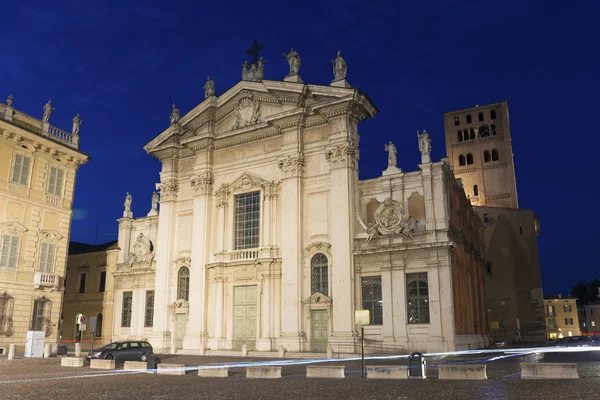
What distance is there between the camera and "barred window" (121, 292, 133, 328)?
36.7 m

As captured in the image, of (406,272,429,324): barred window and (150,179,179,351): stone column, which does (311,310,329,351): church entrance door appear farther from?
(150,179,179,351): stone column

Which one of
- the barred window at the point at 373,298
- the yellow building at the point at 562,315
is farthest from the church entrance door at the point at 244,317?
the yellow building at the point at 562,315

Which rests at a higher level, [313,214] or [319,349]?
[313,214]

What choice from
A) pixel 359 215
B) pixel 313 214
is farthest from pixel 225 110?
pixel 359 215

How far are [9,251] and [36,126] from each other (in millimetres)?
8028

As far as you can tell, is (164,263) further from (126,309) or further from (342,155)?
(342,155)

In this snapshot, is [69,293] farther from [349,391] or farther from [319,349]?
[349,391]

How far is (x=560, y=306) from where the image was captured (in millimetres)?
97250

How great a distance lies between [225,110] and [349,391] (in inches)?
1021

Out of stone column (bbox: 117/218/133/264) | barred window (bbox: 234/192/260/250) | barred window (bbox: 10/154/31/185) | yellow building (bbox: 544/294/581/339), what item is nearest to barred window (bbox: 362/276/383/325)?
barred window (bbox: 234/192/260/250)

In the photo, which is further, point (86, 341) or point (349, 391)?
point (86, 341)

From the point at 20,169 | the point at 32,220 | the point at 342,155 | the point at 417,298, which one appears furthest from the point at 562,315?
the point at 20,169

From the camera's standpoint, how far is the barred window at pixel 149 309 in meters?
35.5

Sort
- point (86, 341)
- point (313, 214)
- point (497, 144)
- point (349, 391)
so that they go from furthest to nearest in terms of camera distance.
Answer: point (497, 144) → point (86, 341) → point (313, 214) → point (349, 391)
